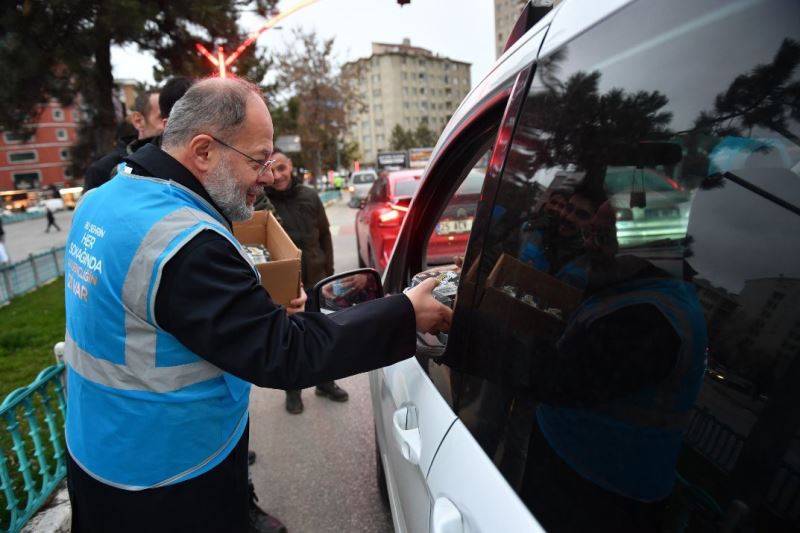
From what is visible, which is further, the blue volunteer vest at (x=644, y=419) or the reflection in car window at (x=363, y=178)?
the reflection in car window at (x=363, y=178)

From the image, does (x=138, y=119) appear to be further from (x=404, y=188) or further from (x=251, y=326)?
(x=404, y=188)

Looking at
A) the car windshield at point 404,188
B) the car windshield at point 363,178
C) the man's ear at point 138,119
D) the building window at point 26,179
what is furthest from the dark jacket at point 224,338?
the building window at point 26,179

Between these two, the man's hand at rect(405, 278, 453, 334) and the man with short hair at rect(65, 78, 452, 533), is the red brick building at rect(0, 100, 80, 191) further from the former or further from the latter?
the man's hand at rect(405, 278, 453, 334)

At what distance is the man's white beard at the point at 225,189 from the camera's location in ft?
4.40

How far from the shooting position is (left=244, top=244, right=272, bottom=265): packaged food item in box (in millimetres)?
2398

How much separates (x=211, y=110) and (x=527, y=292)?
3.06ft

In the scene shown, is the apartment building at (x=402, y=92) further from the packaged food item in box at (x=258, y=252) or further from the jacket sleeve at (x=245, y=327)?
the jacket sleeve at (x=245, y=327)

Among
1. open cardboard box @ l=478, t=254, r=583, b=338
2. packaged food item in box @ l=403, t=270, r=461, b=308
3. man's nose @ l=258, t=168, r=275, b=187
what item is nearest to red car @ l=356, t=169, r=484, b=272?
packaged food item in box @ l=403, t=270, r=461, b=308

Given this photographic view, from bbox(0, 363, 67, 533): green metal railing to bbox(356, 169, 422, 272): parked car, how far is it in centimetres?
404

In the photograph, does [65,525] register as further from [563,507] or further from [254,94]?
[563,507]

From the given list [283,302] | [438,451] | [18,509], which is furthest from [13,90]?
[438,451]

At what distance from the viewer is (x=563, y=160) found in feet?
3.05

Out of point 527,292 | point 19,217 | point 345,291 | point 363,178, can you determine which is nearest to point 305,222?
point 345,291

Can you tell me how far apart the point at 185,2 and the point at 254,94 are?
10227mm
